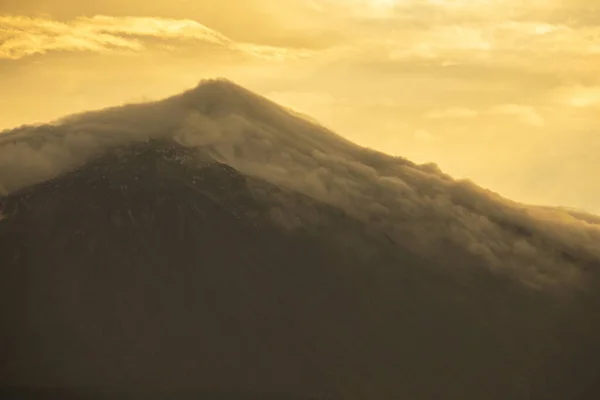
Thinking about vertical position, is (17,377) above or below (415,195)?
below

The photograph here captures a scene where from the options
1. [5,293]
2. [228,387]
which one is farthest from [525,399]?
[5,293]

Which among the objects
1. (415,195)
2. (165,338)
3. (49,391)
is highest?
(415,195)

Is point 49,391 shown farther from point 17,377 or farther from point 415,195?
point 415,195

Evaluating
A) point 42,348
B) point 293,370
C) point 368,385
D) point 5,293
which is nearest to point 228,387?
point 293,370

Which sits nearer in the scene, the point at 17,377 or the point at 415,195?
the point at 17,377

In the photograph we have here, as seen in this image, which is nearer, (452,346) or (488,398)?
(488,398)

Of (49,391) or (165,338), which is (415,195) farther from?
(49,391)

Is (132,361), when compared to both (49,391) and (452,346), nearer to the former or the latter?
(49,391)

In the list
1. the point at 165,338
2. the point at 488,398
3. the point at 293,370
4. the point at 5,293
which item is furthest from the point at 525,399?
the point at 5,293

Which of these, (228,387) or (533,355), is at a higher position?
(533,355)
